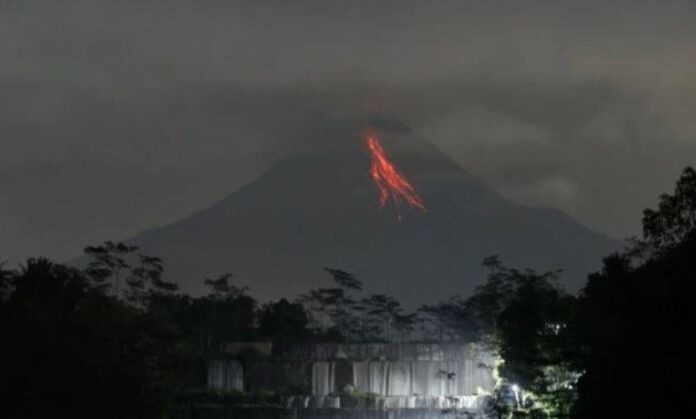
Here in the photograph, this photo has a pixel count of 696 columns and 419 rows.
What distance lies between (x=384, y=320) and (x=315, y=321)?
16.3ft

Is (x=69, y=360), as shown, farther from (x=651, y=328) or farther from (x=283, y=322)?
(x=283, y=322)

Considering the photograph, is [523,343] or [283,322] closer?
[523,343]

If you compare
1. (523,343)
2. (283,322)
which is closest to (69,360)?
(523,343)

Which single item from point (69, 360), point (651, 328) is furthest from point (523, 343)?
point (651, 328)

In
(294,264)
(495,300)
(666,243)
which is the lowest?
(666,243)

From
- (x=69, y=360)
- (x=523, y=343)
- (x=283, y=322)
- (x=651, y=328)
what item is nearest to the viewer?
(x=651, y=328)

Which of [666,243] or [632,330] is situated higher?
[666,243]

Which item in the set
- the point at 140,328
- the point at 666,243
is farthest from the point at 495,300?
the point at 666,243

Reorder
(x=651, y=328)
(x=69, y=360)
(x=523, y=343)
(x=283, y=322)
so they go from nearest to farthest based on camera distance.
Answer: (x=651, y=328), (x=69, y=360), (x=523, y=343), (x=283, y=322)

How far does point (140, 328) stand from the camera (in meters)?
43.6

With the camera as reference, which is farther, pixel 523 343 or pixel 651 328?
pixel 523 343

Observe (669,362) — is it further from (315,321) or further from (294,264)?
(294,264)

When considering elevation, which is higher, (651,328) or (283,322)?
(283,322)

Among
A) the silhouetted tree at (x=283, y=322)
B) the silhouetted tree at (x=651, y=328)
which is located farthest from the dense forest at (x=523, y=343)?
the silhouetted tree at (x=283, y=322)
